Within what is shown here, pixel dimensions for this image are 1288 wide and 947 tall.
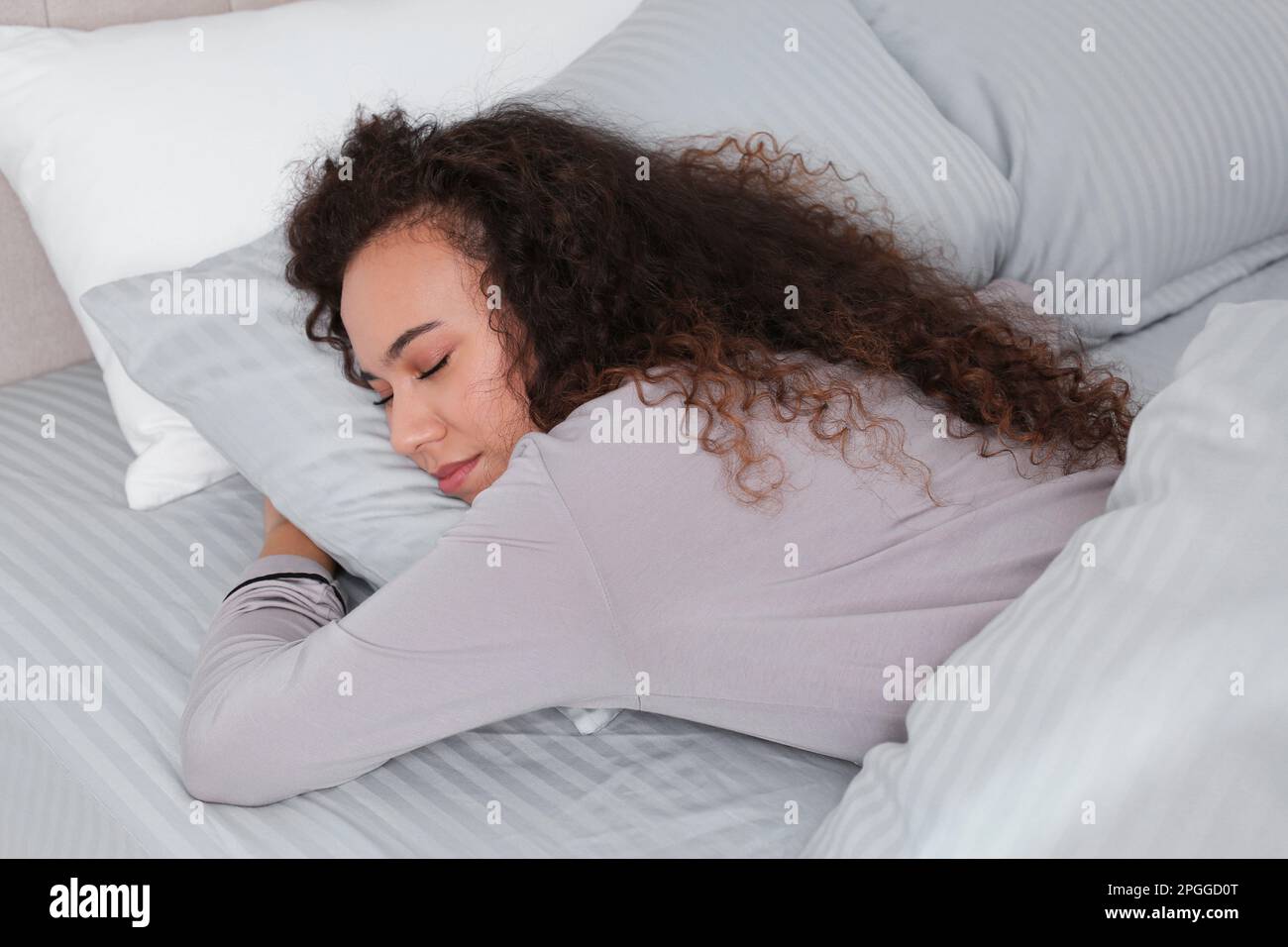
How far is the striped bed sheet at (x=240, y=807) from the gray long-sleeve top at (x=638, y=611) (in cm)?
4

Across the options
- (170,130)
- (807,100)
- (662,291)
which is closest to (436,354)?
(662,291)

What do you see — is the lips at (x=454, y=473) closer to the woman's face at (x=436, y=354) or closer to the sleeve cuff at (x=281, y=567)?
the woman's face at (x=436, y=354)

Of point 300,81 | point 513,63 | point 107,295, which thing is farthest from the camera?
point 513,63

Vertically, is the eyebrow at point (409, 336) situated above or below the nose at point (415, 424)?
above

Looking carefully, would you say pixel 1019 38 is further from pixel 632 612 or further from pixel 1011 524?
pixel 632 612

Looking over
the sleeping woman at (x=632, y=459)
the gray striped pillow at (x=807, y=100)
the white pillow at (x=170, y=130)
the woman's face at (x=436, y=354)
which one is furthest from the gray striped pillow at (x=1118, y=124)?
the woman's face at (x=436, y=354)

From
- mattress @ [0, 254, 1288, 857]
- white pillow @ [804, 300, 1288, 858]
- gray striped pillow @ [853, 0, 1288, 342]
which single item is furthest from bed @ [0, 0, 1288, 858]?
gray striped pillow @ [853, 0, 1288, 342]

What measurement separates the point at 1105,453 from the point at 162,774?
2.84 ft

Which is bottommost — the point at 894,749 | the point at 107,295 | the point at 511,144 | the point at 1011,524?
the point at 894,749

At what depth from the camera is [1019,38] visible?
4.95 feet

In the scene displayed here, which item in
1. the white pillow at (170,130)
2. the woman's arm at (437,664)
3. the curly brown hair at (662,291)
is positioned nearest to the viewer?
the woman's arm at (437,664)

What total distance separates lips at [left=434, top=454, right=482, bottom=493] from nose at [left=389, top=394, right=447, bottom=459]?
32 mm

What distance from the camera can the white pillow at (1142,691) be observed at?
2.35 ft
